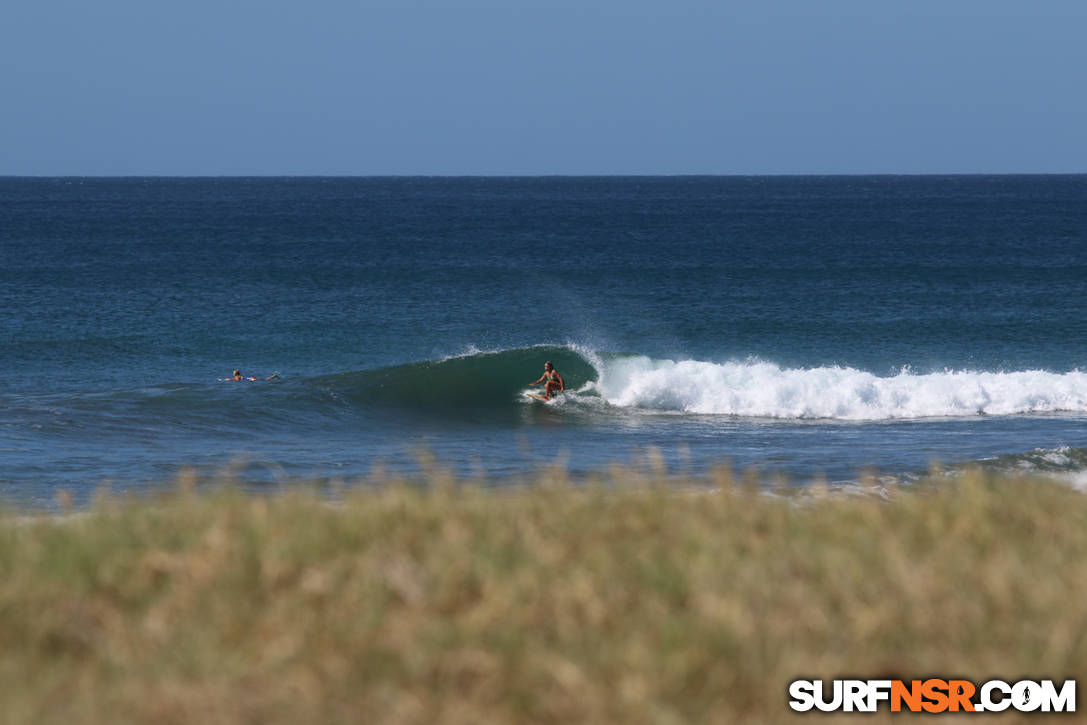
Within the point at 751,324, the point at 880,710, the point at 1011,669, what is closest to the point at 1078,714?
the point at 1011,669

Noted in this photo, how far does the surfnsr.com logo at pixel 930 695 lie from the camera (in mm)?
4062

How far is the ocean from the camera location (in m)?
17.6

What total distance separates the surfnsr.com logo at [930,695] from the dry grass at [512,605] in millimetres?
65

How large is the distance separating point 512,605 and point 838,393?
66.1ft

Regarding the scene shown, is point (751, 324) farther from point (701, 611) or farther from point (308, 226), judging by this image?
point (308, 226)

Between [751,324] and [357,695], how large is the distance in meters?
32.6

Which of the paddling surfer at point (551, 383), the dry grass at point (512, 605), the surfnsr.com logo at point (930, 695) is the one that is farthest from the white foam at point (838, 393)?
the surfnsr.com logo at point (930, 695)

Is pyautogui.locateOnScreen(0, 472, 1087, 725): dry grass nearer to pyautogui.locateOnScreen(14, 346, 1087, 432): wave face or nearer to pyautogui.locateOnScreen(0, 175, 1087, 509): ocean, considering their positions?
pyautogui.locateOnScreen(0, 175, 1087, 509): ocean

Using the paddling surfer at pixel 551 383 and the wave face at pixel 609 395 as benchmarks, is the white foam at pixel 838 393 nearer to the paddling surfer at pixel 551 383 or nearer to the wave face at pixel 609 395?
the wave face at pixel 609 395

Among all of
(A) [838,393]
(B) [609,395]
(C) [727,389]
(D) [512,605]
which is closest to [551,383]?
(B) [609,395]

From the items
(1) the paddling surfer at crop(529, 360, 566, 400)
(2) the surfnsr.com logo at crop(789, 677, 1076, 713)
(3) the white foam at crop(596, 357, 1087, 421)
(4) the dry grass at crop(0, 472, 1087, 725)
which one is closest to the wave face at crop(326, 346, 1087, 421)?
(3) the white foam at crop(596, 357, 1087, 421)

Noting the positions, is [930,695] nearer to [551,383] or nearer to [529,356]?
[551,383]

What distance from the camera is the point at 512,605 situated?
477 cm

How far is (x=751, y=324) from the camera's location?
3581 cm
